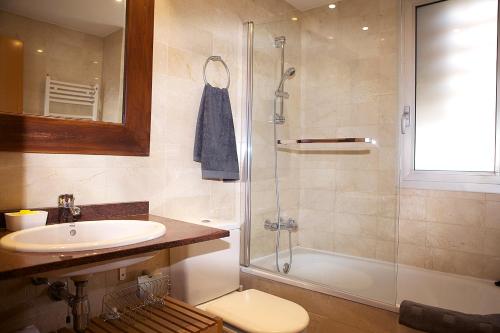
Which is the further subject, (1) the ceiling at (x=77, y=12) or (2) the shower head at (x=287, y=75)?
(2) the shower head at (x=287, y=75)

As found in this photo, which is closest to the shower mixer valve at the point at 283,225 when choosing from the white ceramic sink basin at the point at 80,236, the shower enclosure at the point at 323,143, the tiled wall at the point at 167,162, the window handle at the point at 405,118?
the shower enclosure at the point at 323,143

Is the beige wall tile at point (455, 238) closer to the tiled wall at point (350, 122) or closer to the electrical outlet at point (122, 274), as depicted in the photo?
the tiled wall at point (350, 122)

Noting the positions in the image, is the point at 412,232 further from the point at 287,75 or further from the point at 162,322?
the point at 162,322

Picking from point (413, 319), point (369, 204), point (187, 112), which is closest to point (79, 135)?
A: point (187, 112)

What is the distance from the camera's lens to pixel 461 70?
2369 millimetres

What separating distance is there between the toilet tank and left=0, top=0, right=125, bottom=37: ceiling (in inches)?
44.6

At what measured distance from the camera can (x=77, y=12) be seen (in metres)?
1.50

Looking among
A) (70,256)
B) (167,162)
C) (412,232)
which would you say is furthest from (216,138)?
(412,232)

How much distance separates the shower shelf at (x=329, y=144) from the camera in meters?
2.36

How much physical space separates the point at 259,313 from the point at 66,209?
39.7 inches

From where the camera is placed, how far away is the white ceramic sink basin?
3.30 ft

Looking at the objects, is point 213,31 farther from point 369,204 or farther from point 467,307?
point 467,307

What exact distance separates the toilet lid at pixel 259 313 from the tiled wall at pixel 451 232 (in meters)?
1.22

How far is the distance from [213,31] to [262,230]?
1.43 m
